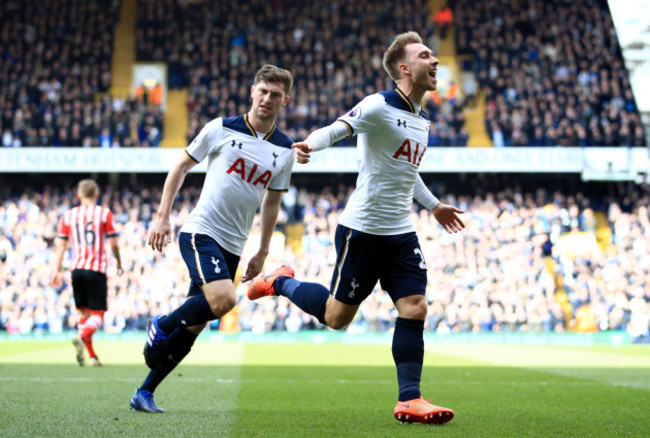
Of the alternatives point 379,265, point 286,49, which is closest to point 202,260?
point 379,265

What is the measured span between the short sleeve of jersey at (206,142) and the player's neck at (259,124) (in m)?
0.21

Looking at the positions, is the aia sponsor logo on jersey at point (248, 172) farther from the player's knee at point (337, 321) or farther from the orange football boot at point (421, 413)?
the orange football boot at point (421, 413)

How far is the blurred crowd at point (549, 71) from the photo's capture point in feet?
82.9

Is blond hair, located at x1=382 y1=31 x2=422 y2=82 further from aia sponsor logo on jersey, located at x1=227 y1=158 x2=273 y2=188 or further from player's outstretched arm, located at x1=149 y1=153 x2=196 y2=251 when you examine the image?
player's outstretched arm, located at x1=149 y1=153 x2=196 y2=251

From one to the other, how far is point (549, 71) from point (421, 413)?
80.9 feet

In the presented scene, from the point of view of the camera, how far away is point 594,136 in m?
25.1

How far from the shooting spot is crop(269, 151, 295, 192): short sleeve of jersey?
5672mm

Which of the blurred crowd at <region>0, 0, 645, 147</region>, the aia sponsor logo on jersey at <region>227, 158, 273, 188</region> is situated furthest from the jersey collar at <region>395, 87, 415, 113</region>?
the blurred crowd at <region>0, 0, 645, 147</region>

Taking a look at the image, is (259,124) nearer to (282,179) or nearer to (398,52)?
(282,179)

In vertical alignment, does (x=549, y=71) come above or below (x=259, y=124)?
above

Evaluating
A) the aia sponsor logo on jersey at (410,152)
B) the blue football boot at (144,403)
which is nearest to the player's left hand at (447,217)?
the aia sponsor logo on jersey at (410,152)

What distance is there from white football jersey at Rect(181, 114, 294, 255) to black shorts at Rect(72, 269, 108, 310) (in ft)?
14.6

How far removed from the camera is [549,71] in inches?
1082

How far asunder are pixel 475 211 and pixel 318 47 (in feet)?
28.6
